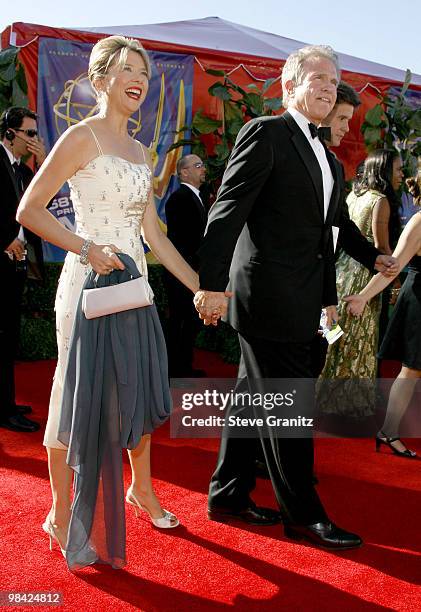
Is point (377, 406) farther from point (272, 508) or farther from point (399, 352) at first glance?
point (272, 508)

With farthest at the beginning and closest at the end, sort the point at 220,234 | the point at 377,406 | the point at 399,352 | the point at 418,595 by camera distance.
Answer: the point at 377,406 < the point at 399,352 < the point at 220,234 < the point at 418,595

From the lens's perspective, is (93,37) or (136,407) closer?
(136,407)

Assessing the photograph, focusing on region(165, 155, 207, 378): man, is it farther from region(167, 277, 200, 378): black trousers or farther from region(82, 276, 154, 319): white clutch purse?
region(82, 276, 154, 319): white clutch purse

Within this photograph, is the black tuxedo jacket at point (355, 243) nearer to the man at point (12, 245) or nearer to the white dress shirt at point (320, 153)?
the white dress shirt at point (320, 153)

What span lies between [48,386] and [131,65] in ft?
11.4

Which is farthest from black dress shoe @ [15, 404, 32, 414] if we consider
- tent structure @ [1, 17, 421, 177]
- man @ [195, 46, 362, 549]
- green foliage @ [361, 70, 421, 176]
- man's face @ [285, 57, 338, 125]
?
green foliage @ [361, 70, 421, 176]

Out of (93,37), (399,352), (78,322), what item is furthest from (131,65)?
(93,37)

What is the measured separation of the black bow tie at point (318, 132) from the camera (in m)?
2.65

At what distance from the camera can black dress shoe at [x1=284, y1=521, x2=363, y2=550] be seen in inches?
105

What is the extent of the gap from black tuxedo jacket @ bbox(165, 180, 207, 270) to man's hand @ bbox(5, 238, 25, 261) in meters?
1.75

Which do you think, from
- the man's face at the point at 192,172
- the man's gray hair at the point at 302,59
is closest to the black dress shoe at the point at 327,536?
the man's gray hair at the point at 302,59

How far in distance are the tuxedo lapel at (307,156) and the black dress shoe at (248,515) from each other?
1222 millimetres

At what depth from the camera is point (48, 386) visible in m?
5.49

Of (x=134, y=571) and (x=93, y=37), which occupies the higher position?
(x=93, y=37)
